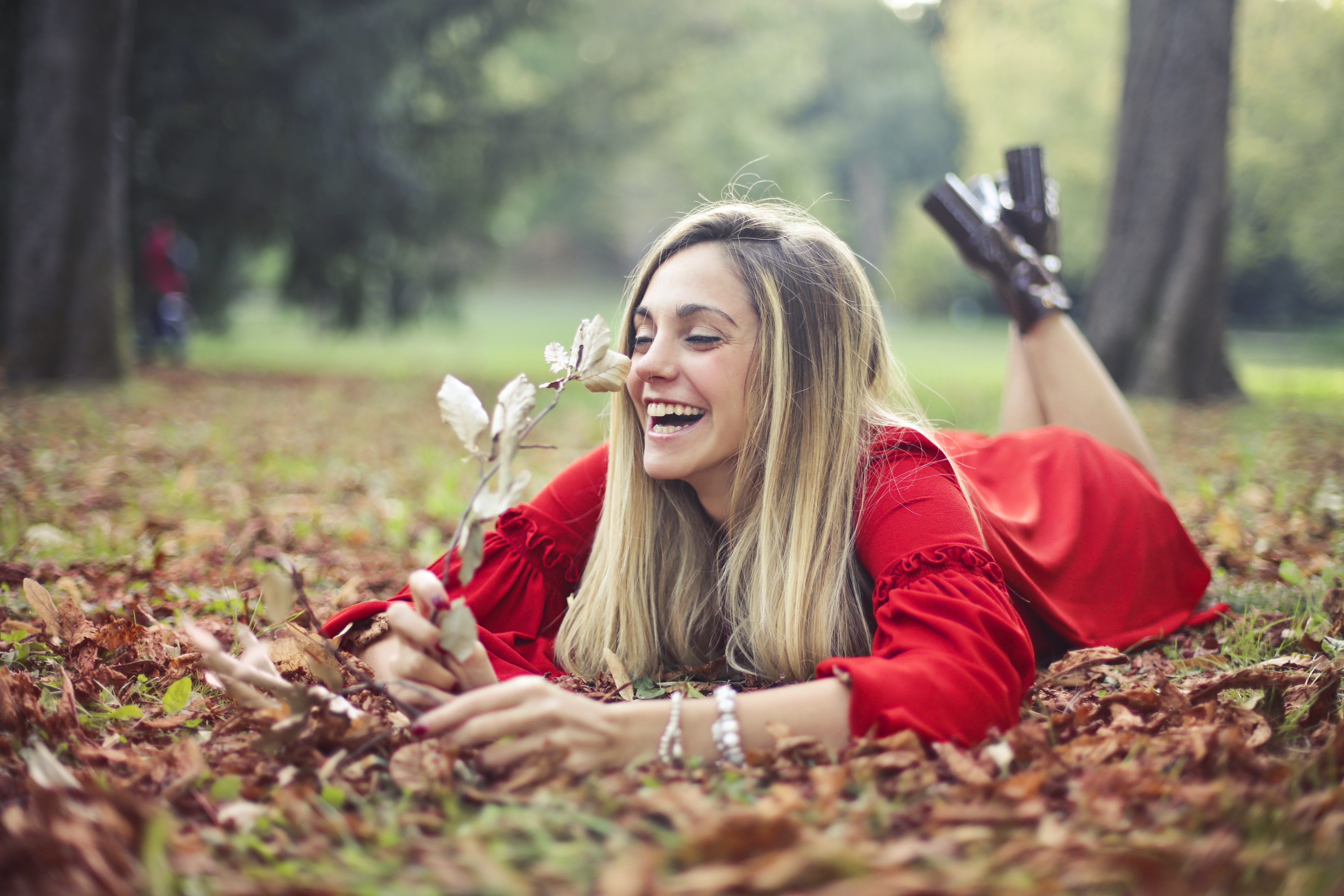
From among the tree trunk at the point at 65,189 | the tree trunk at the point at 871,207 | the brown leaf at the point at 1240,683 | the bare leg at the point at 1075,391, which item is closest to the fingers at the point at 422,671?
the brown leaf at the point at 1240,683

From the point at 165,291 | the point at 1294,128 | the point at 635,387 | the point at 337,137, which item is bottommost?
the point at 635,387

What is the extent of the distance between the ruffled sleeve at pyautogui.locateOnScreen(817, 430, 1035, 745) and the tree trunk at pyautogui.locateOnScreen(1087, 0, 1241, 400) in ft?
24.6

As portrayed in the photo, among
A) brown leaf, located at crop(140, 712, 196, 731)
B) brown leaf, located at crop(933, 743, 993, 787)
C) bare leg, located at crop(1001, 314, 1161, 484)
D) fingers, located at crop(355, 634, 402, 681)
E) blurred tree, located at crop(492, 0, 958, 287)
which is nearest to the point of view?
brown leaf, located at crop(933, 743, 993, 787)

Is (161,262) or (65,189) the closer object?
(65,189)

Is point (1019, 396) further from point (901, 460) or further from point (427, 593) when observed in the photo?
point (427, 593)

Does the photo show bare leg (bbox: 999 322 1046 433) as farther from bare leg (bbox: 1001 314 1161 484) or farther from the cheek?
the cheek

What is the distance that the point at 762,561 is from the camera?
2.14 metres

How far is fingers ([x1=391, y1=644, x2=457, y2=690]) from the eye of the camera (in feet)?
5.62

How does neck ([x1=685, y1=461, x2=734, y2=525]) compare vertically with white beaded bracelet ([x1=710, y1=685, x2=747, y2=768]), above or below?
above

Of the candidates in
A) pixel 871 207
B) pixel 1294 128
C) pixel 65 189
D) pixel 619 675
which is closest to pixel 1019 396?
pixel 619 675

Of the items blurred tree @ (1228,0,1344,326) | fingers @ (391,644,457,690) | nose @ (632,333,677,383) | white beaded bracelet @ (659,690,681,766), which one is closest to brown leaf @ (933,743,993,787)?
white beaded bracelet @ (659,690,681,766)

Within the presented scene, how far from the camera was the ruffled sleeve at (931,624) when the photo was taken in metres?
1.63

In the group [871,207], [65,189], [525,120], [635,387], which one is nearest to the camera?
[635,387]

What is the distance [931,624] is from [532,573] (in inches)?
43.1
